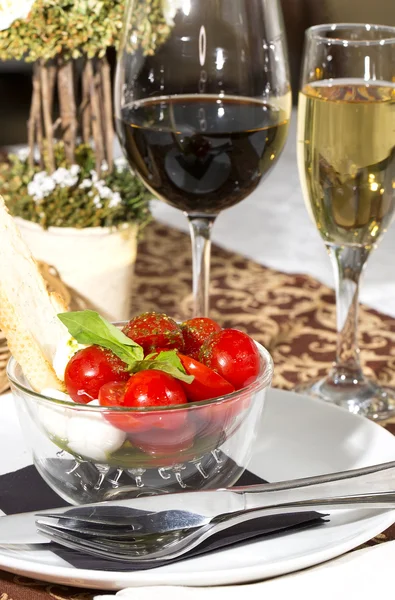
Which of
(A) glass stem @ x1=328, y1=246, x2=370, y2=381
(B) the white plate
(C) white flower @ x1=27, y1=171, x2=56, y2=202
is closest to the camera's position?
(B) the white plate

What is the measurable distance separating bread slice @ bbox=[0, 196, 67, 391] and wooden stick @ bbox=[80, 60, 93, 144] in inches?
22.6

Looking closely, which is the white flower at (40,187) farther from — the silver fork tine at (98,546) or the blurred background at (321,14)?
the blurred background at (321,14)

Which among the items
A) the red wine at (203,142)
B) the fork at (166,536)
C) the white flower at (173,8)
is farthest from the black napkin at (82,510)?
the white flower at (173,8)

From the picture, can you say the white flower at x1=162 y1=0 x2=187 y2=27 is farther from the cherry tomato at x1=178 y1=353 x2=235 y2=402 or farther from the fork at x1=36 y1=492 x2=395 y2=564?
the fork at x1=36 y1=492 x2=395 y2=564

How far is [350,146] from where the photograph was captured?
1041 mm

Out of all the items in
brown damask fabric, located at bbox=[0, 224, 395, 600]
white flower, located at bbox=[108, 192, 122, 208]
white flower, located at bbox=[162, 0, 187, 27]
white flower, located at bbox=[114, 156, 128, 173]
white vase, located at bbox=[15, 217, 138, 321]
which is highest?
white flower, located at bbox=[162, 0, 187, 27]

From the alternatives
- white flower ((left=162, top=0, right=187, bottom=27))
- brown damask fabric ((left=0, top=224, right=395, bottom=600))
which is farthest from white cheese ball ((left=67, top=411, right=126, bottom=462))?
white flower ((left=162, top=0, right=187, bottom=27))

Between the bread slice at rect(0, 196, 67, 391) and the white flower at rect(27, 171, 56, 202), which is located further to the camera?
the white flower at rect(27, 171, 56, 202)

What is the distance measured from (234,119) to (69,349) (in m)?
0.39

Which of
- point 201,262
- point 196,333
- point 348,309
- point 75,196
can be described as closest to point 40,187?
point 75,196

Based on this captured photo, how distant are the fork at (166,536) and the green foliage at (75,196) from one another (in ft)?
2.43

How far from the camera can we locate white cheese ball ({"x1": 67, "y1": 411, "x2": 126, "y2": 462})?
2.29 ft

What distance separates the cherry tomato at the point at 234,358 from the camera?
757 mm

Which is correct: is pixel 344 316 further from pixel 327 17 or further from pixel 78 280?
pixel 327 17
